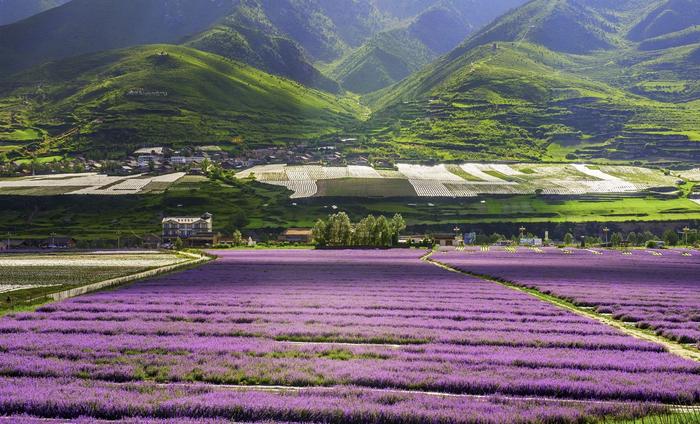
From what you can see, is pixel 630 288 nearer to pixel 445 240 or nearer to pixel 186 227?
pixel 445 240

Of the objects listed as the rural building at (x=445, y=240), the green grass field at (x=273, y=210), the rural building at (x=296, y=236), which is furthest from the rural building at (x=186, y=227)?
the rural building at (x=445, y=240)

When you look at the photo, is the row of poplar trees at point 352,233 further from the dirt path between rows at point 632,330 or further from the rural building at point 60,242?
the dirt path between rows at point 632,330

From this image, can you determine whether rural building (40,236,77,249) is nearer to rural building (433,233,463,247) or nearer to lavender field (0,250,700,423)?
rural building (433,233,463,247)

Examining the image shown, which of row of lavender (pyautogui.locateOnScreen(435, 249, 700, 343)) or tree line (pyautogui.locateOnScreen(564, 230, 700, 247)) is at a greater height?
tree line (pyautogui.locateOnScreen(564, 230, 700, 247))

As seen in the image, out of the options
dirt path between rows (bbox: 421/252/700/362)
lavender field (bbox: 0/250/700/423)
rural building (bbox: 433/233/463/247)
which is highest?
rural building (bbox: 433/233/463/247)

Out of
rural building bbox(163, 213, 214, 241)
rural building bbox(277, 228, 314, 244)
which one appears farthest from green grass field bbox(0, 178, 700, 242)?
rural building bbox(277, 228, 314, 244)

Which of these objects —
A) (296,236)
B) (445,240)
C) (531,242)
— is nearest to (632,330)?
(445,240)
